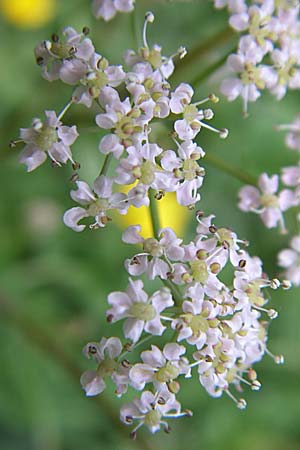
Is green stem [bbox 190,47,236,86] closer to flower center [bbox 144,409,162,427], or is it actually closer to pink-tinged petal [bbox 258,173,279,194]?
pink-tinged petal [bbox 258,173,279,194]

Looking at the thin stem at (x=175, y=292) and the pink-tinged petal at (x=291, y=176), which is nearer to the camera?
the thin stem at (x=175, y=292)

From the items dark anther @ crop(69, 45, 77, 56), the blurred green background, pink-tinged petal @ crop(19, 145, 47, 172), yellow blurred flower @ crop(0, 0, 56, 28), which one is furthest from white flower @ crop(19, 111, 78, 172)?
yellow blurred flower @ crop(0, 0, 56, 28)

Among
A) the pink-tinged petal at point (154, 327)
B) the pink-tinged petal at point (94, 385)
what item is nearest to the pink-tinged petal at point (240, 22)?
the pink-tinged petal at point (154, 327)

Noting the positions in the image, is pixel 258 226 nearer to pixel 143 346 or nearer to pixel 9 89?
pixel 143 346

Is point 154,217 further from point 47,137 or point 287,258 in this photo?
point 287,258

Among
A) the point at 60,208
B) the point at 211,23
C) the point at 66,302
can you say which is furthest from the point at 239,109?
the point at 66,302

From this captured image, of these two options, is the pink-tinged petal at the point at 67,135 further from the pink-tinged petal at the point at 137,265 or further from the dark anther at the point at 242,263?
the dark anther at the point at 242,263

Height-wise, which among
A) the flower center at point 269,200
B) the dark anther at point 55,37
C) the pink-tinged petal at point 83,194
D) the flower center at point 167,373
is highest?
the dark anther at point 55,37

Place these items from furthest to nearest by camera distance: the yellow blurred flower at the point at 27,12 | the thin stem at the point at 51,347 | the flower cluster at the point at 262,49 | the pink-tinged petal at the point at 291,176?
the yellow blurred flower at the point at 27,12 → the thin stem at the point at 51,347 → the pink-tinged petal at the point at 291,176 → the flower cluster at the point at 262,49
